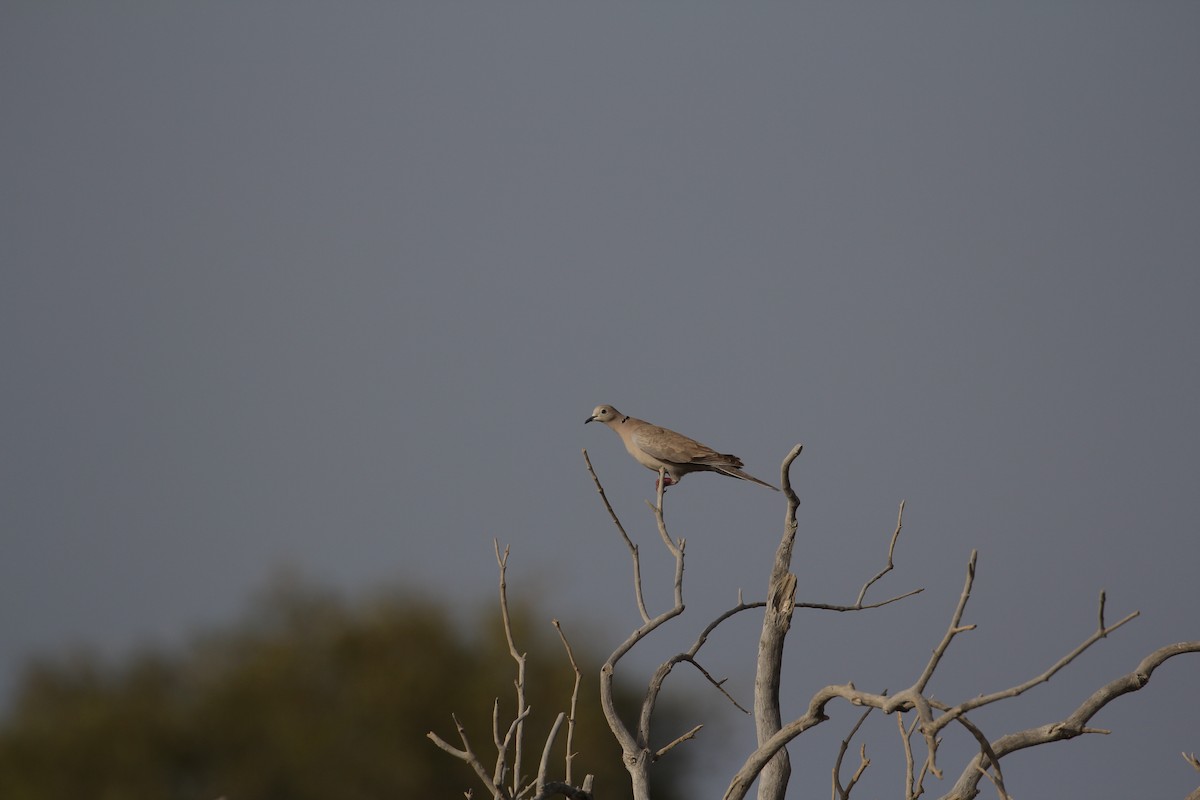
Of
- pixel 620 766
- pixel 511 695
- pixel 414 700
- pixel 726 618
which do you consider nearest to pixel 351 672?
pixel 414 700

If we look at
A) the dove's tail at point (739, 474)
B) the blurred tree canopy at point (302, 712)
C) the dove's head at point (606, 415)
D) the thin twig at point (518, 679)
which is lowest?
the thin twig at point (518, 679)

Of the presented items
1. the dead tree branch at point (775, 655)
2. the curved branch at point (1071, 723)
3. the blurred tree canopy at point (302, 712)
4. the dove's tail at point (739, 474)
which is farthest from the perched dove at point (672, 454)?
the blurred tree canopy at point (302, 712)

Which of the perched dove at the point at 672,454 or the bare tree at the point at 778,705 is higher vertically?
the perched dove at the point at 672,454

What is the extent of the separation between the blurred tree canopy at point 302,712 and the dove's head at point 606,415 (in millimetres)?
16682

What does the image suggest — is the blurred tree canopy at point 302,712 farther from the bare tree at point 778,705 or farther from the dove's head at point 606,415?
the bare tree at point 778,705

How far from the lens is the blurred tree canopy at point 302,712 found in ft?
85.1

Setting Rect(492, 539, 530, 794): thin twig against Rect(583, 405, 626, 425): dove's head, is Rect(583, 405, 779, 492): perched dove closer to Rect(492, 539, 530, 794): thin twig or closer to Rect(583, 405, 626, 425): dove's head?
Rect(583, 405, 626, 425): dove's head

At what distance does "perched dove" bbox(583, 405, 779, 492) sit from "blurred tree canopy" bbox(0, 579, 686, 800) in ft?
57.7

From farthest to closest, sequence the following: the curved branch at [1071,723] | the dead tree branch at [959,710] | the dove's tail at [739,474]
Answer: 1. the dove's tail at [739,474]
2. the curved branch at [1071,723]
3. the dead tree branch at [959,710]

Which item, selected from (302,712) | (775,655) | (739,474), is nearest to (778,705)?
(775,655)

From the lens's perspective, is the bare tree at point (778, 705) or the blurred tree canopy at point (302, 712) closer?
the bare tree at point (778, 705)

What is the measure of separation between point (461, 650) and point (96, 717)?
823 cm

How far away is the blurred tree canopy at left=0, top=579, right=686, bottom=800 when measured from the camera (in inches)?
1022

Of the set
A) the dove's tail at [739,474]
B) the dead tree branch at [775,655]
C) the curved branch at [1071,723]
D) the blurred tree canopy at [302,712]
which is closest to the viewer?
the curved branch at [1071,723]
